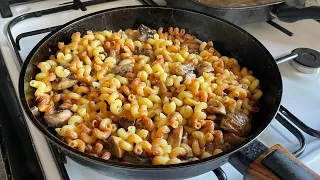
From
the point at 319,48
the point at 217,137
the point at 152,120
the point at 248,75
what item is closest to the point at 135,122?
the point at 152,120

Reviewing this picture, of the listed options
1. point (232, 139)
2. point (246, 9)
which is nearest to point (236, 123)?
point (232, 139)

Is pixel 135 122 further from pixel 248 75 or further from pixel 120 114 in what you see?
pixel 248 75

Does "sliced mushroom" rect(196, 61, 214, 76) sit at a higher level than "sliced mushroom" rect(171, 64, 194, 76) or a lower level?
lower

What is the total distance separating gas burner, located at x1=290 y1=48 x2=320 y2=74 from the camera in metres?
0.87

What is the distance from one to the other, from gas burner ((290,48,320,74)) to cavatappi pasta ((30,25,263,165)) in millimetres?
159

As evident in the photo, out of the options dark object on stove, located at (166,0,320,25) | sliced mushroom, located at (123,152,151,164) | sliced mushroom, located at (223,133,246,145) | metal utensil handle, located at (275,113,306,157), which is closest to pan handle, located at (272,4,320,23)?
dark object on stove, located at (166,0,320,25)

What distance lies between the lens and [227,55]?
850 millimetres

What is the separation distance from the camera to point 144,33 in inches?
32.9

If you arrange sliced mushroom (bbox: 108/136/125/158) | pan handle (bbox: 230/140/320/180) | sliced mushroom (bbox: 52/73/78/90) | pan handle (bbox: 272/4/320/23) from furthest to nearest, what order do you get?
1. pan handle (bbox: 272/4/320/23)
2. sliced mushroom (bbox: 52/73/78/90)
3. sliced mushroom (bbox: 108/136/125/158)
4. pan handle (bbox: 230/140/320/180)

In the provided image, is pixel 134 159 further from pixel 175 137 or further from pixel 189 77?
pixel 189 77

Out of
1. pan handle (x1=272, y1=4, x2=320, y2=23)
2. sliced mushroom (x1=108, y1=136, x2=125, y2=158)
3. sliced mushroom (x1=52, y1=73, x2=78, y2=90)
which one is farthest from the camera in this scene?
pan handle (x1=272, y1=4, x2=320, y2=23)

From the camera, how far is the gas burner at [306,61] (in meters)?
0.87

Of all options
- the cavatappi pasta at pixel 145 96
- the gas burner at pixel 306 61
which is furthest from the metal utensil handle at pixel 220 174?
the gas burner at pixel 306 61

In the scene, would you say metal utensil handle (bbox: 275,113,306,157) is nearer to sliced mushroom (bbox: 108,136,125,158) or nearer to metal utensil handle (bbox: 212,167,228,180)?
metal utensil handle (bbox: 212,167,228,180)
